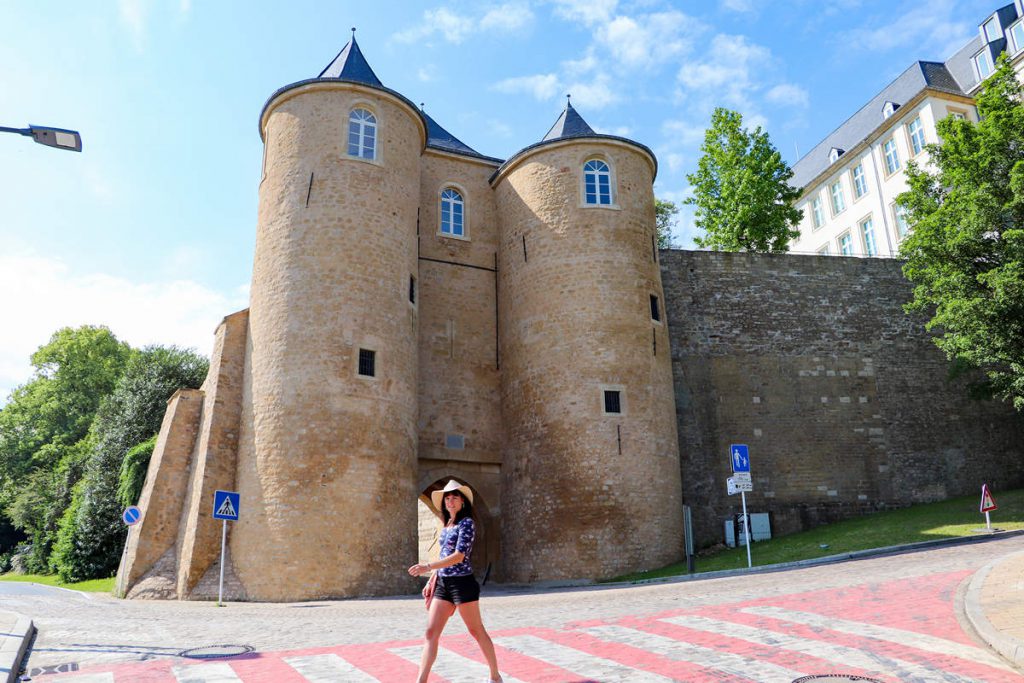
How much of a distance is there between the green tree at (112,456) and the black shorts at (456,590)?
28.3 m

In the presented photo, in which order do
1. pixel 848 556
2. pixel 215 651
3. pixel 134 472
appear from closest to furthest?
1. pixel 215 651
2. pixel 848 556
3. pixel 134 472

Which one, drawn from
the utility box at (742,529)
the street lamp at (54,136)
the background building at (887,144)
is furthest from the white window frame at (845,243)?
the street lamp at (54,136)

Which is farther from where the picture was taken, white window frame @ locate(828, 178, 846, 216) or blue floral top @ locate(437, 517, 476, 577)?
white window frame @ locate(828, 178, 846, 216)

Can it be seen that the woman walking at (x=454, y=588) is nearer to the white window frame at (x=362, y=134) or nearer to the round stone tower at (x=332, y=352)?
the round stone tower at (x=332, y=352)

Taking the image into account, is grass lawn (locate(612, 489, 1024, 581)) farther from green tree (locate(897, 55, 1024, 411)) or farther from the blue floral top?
the blue floral top

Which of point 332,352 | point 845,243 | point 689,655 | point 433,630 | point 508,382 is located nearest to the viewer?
point 433,630

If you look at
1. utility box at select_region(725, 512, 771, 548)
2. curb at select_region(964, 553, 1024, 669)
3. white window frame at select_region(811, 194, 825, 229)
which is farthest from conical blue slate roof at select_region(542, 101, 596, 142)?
white window frame at select_region(811, 194, 825, 229)

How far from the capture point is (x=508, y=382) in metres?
22.7

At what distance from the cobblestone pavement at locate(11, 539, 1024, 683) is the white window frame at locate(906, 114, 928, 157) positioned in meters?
32.5

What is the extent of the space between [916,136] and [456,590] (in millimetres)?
41665

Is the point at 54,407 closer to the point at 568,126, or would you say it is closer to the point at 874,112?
the point at 568,126

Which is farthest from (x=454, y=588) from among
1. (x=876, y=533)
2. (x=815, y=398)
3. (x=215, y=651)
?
(x=815, y=398)

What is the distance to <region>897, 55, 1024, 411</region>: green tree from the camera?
19.2 meters

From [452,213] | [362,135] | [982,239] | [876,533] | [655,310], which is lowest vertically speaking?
[876,533]
